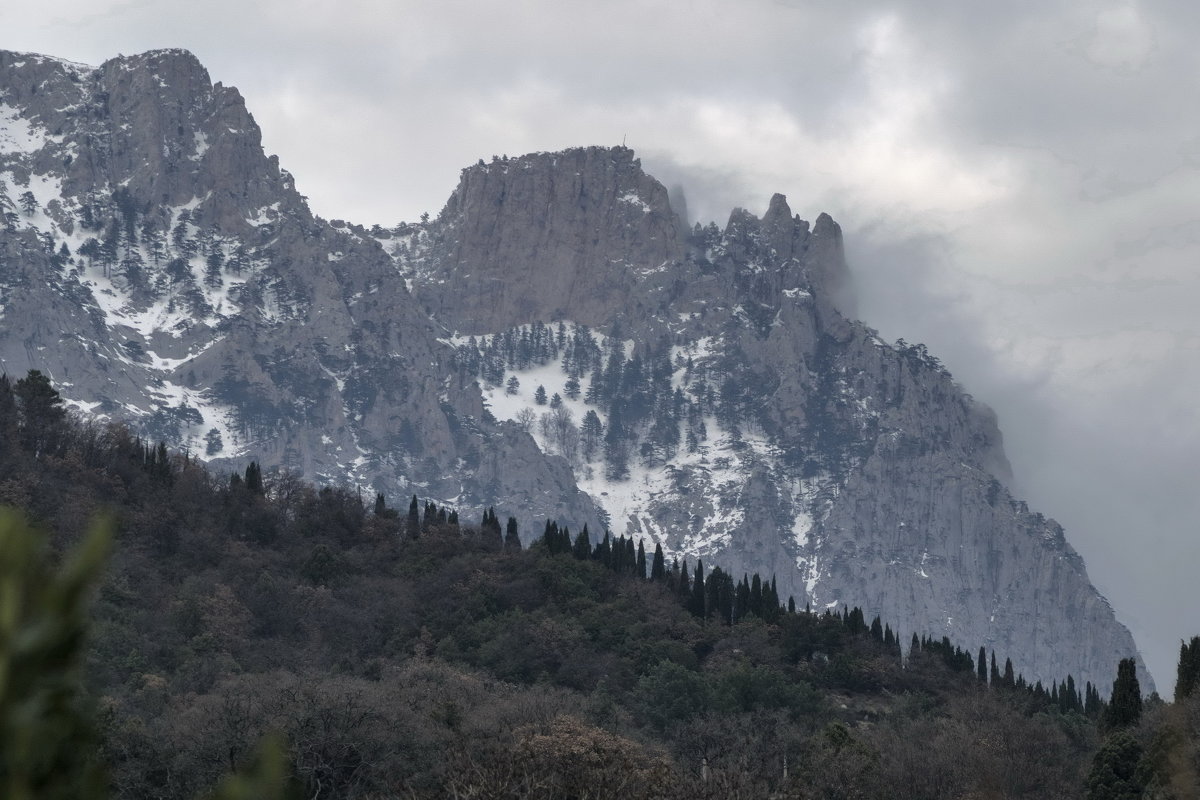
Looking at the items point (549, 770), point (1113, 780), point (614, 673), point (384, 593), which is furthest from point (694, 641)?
point (549, 770)

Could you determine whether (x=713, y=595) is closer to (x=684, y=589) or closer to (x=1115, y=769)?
(x=684, y=589)

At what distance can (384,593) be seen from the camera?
98.4 m

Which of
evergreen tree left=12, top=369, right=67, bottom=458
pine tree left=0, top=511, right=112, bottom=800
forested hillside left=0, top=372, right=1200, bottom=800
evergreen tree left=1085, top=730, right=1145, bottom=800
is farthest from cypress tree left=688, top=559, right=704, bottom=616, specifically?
Result: pine tree left=0, top=511, right=112, bottom=800

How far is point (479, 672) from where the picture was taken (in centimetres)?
8388

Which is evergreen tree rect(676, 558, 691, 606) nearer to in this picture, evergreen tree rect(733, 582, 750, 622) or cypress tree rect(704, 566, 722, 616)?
cypress tree rect(704, 566, 722, 616)

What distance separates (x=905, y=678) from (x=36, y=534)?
97.3m

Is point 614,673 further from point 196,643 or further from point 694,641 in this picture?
point 196,643

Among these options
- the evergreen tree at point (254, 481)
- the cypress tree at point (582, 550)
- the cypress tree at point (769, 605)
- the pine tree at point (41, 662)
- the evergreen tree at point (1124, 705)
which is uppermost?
the evergreen tree at point (254, 481)

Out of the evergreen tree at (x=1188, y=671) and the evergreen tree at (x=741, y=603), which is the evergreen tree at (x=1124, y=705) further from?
the evergreen tree at (x=741, y=603)

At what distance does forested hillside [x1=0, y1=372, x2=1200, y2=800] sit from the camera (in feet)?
182

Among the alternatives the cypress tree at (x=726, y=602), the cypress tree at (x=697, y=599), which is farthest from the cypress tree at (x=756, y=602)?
the cypress tree at (x=697, y=599)

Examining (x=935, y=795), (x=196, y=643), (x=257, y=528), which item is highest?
(x=257, y=528)

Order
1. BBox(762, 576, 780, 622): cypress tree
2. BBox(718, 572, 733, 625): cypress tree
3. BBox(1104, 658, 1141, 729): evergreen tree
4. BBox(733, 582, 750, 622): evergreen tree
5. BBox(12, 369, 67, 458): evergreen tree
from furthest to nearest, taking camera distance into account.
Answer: BBox(733, 582, 750, 622): evergreen tree, BBox(718, 572, 733, 625): cypress tree, BBox(762, 576, 780, 622): cypress tree, BBox(12, 369, 67, 458): evergreen tree, BBox(1104, 658, 1141, 729): evergreen tree

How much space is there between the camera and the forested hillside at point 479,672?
55344 mm
